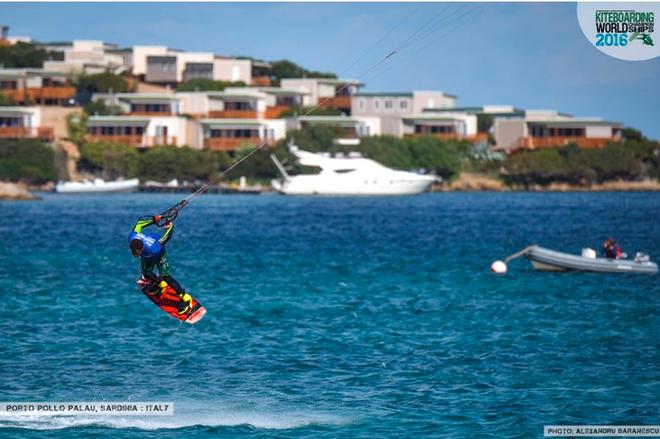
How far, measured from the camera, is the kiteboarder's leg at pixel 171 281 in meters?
23.3

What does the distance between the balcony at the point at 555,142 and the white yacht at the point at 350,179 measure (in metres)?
19.0

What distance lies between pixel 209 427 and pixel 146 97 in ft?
417

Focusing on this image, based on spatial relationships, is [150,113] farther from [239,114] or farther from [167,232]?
[167,232]

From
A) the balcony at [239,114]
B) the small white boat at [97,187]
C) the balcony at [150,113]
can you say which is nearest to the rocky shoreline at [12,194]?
the small white boat at [97,187]

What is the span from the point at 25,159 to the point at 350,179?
36.6m

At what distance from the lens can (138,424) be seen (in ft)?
82.1

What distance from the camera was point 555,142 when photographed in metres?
163

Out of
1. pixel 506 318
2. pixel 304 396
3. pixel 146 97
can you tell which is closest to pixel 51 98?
pixel 146 97

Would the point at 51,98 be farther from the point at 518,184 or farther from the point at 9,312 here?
the point at 9,312

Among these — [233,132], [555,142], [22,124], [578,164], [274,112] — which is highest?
[274,112]

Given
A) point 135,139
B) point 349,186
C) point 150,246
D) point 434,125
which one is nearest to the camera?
point 150,246

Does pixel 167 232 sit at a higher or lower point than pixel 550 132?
lower

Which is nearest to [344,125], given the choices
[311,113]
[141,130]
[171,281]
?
[311,113]

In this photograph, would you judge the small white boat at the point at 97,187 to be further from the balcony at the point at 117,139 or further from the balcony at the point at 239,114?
the balcony at the point at 239,114
